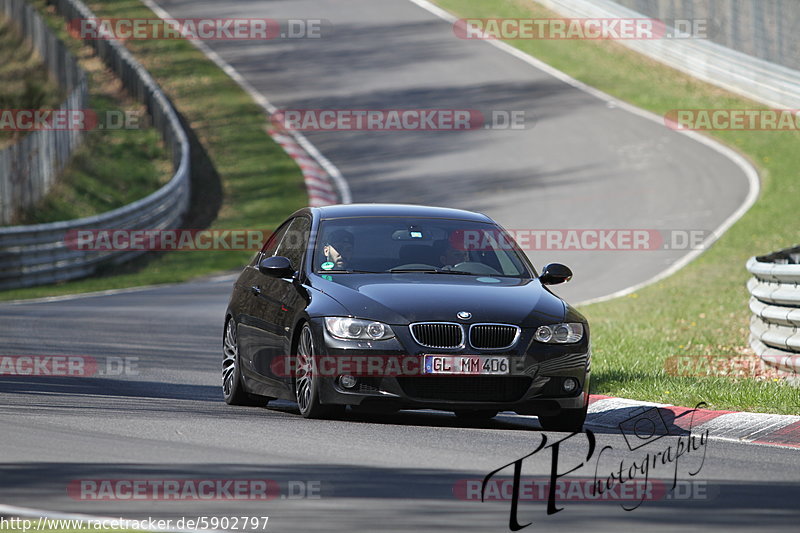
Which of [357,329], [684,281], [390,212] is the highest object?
[390,212]

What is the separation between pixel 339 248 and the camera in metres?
10.9

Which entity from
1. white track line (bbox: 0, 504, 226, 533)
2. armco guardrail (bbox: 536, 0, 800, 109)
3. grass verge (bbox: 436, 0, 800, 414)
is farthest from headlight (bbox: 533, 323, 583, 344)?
armco guardrail (bbox: 536, 0, 800, 109)

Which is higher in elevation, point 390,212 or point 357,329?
point 390,212

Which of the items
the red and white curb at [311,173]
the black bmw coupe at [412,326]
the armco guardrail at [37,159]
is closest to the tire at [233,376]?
the black bmw coupe at [412,326]

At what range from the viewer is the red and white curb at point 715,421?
32.6 feet

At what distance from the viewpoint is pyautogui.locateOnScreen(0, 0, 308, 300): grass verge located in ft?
91.0

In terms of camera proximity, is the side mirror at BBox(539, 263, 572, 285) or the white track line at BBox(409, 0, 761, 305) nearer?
the side mirror at BBox(539, 263, 572, 285)

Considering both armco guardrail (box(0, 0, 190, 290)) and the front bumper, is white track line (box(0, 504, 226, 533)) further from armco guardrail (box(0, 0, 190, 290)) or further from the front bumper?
armco guardrail (box(0, 0, 190, 290))

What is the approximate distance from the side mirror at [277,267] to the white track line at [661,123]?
469 inches

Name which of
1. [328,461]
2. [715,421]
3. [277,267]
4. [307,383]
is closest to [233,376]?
[277,267]

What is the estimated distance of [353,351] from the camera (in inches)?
382

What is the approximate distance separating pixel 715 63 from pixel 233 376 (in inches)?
1254

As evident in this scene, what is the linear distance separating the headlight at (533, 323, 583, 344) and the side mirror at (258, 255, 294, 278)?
1.92 meters

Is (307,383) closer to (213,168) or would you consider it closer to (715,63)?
(213,168)
